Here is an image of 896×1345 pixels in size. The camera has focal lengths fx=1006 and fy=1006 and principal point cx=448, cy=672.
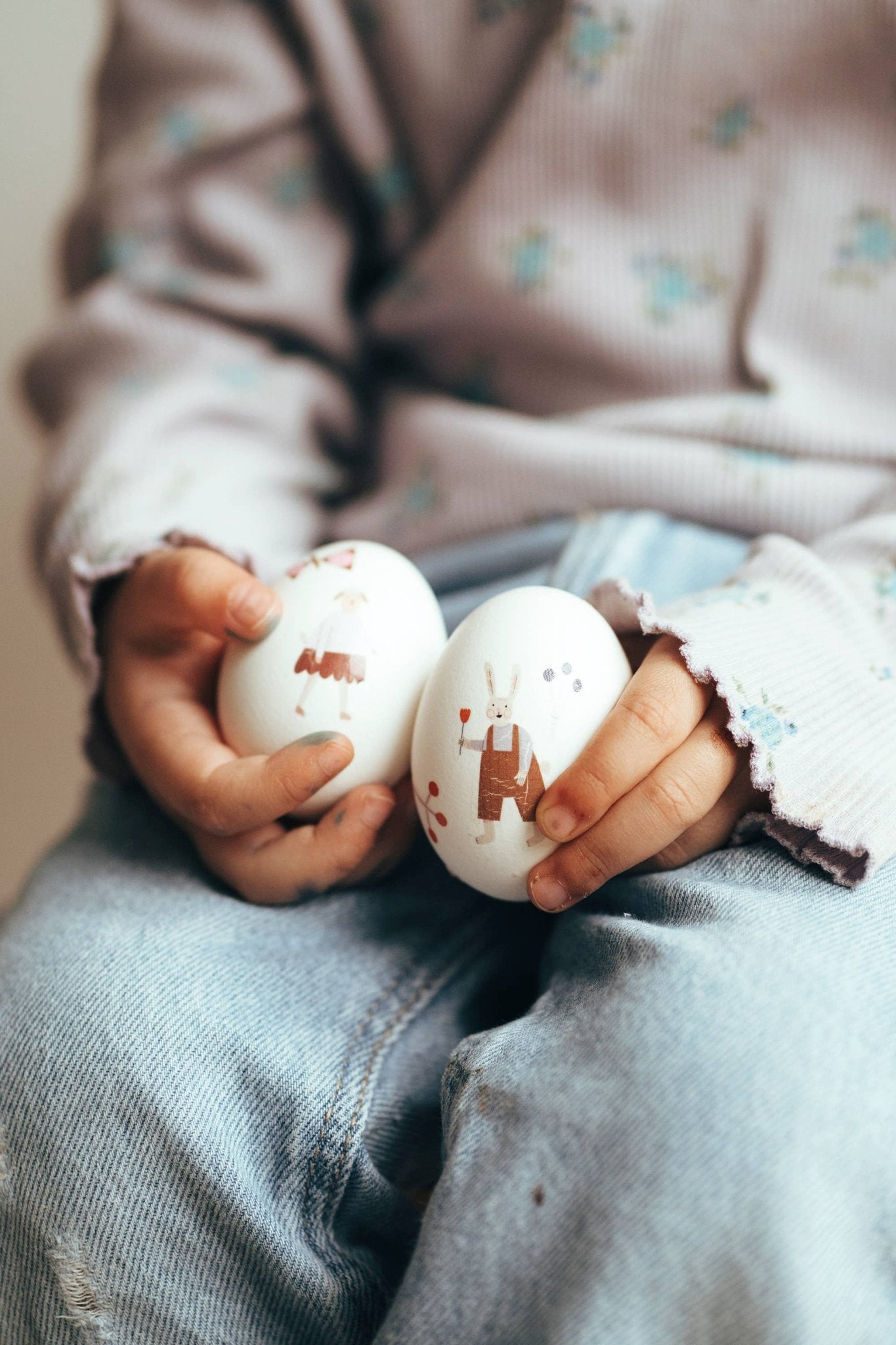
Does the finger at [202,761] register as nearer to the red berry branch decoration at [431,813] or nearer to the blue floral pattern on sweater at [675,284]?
the red berry branch decoration at [431,813]

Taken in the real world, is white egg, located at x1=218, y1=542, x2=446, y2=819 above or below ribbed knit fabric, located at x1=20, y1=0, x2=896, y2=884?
below

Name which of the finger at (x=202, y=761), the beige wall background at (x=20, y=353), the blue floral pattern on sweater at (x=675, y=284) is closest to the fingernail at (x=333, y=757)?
the finger at (x=202, y=761)

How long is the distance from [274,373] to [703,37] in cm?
34

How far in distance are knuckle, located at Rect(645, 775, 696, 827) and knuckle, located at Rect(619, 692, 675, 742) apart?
16 mm

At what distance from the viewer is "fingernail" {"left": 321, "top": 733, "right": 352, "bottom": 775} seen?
0.42 metres

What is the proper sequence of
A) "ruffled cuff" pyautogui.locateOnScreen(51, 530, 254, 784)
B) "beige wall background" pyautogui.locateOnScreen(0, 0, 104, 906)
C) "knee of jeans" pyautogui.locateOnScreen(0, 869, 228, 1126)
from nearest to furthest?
"knee of jeans" pyautogui.locateOnScreen(0, 869, 228, 1126) < "ruffled cuff" pyautogui.locateOnScreen(51, 530, 254, 784) < "beige wall background" pyautogui.locateOnScreen(0, 0, 104, 906)

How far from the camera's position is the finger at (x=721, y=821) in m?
0.42

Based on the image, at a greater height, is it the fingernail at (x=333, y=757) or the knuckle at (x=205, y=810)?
the fingernail at (x=333, y=757)

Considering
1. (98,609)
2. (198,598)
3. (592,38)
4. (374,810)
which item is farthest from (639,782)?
(592,38)

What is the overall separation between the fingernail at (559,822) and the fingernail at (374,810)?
86mm

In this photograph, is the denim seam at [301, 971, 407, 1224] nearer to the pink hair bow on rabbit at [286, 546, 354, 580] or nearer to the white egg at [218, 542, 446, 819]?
the white egg at [218, 542, 446, 819]

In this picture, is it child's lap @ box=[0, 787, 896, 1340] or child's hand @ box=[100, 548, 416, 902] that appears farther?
child's hand @ box=[100, 548, 416, 902]

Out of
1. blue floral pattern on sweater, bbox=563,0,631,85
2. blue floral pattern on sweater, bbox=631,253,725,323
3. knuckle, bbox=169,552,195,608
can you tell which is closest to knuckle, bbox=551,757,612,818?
knuckle, bbox=169,552,195,608

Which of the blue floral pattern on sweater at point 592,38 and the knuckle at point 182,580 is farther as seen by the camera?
the blue floral pattern on sweater at point 592,38
